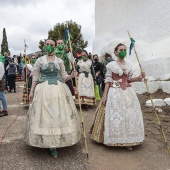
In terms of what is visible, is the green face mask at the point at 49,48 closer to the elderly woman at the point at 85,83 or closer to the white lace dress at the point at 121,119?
the white lace dress at the point at 121,119

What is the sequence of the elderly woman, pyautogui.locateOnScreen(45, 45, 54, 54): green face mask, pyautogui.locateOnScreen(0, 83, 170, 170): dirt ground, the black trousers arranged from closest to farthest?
pyautogui.locateOnScreen(0, 83, 170, 170): dirt ground, pyautogui.locateOnScreen(45, 45, 54, 54): green face mask, the elderly woman, the black trousers

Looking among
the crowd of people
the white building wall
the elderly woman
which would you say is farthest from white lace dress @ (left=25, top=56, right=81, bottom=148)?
the white building wall

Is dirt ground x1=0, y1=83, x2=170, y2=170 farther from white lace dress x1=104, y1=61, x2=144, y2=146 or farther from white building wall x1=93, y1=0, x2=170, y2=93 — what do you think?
white building wall x1=93, y1=0, x2=170, y2=93

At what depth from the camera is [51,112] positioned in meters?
3.99

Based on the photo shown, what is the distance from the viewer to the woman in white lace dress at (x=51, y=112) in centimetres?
391

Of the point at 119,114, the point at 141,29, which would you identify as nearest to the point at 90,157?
the point at 119,114

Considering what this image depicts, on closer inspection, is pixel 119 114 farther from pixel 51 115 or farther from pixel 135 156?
pixel 51 115

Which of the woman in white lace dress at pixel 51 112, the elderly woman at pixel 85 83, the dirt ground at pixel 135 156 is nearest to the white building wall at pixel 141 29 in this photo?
the elderly woman at pixel 85 83

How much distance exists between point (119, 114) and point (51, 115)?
1.11m

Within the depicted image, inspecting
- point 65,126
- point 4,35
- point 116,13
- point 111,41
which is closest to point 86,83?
point 65,126

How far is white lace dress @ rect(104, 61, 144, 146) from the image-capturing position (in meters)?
4.33

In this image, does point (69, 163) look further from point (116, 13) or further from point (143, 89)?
point (116, 13)

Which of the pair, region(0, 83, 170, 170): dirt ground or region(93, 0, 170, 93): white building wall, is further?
region(93, 0, 170, 93): white building wall

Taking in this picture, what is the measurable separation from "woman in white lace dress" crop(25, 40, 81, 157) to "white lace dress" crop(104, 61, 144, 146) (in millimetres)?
539
